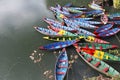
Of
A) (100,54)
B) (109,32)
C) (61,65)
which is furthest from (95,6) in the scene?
(61,65)

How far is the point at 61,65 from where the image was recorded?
21188 mm

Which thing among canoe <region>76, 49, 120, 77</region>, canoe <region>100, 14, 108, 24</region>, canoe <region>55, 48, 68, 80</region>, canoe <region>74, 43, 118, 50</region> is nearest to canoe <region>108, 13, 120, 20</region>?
canoe <region>100, 14, 108, 24</region>

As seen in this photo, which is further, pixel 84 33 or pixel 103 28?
pixel 103 28

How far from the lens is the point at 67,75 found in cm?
2052

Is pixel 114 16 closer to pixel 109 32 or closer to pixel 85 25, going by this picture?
pixel 109 32

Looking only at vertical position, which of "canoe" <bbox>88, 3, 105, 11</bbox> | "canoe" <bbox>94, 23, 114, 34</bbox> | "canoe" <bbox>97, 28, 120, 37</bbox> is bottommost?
"canoe" <bbox>97, 28, 120, 37</bbox>

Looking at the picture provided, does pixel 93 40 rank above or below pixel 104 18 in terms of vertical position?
below

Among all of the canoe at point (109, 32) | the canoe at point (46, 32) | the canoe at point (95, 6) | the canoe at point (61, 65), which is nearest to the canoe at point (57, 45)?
the canoe at point (61, 65)

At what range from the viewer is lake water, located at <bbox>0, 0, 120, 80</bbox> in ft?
69.9

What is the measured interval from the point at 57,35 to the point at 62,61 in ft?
13.7

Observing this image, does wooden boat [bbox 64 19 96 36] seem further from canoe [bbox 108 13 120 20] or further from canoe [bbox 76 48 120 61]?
canoe [bbox 108 13 120 20]

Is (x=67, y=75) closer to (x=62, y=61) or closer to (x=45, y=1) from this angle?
(x=62, y=61)

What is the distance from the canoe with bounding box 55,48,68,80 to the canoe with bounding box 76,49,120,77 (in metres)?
1.45

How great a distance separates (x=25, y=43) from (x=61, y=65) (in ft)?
19.7
